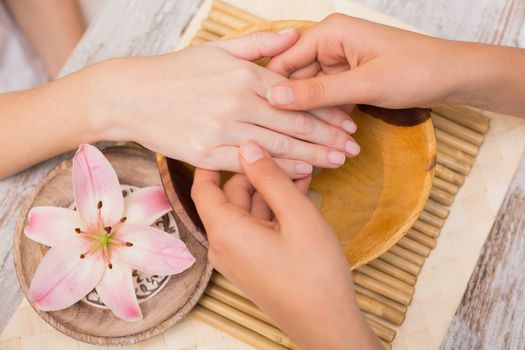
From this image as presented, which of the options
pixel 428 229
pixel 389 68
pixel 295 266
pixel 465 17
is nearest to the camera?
pixel 295 266

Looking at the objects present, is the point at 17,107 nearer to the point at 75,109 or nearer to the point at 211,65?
the point at 75,109

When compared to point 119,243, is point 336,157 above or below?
above

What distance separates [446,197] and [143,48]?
0.46m

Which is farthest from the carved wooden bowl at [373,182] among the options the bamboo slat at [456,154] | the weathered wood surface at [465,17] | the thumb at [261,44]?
the weathered wood surface at [465,17]

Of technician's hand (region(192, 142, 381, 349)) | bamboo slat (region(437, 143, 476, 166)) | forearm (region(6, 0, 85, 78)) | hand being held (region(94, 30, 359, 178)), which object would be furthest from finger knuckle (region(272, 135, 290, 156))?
forearm (region(6, 0, 85, 78))

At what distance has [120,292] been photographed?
56 centimetres

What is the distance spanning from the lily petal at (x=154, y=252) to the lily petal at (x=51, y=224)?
58 millimetres

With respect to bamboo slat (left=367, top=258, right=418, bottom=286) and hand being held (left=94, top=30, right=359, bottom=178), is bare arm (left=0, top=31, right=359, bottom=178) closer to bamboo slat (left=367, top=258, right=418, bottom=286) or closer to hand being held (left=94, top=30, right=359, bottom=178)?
hand being held (left=94, top=30, right=359, bottom=178)

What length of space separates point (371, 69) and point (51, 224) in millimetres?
390

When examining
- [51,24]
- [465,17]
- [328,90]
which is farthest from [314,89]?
[51,24]

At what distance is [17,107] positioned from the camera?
64 centimetres

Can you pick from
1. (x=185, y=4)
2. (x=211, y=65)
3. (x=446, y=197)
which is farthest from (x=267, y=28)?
(x=446, y=197)

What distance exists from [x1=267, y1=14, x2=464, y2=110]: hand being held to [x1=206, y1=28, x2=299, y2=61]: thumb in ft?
0.04

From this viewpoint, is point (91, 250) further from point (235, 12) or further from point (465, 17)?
point (465, 17)
